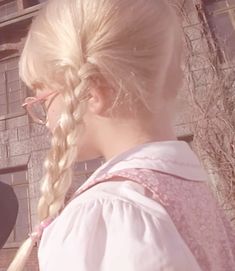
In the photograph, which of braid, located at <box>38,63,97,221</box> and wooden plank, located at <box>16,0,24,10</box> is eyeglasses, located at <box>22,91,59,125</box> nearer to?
braid, located at <box>38,63,97,221</box>

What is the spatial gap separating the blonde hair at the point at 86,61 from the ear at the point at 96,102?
14mm

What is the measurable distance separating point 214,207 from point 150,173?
0.20 meters

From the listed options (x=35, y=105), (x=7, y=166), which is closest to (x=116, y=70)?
(x=35, y=105)

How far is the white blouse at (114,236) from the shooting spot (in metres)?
0.73

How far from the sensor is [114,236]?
0.75m

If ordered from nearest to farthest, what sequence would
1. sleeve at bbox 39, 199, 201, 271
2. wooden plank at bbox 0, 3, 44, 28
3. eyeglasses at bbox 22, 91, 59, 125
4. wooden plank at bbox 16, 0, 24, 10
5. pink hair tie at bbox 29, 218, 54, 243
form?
1. sleeve at bbox 39, 199, 201, 271
2. pink hair tie at bbox 29, 218, 54, 243
3. eyeglasses at bbox 22, 91, 59, 125
4. wooden plank at bbox 0, 3, 44, 28
5. wooden plank at bbox 16, 0, 24, 10

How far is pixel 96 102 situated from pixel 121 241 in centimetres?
27

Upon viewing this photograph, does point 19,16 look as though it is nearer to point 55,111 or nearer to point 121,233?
point 55,111

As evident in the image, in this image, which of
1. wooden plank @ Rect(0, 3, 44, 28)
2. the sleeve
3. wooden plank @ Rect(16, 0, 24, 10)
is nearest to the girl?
the sleeve

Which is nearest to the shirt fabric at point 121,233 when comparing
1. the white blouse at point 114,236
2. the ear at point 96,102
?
the white blouse at point 114,236

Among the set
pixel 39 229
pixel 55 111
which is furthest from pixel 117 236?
pixel 55 111

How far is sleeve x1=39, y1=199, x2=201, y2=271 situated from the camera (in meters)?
0.73

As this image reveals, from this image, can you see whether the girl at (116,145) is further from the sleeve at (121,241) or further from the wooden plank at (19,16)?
the wooden plank at (19,16)

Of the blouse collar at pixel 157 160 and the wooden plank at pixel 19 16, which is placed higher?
the wooden plank at pixel 19 16
